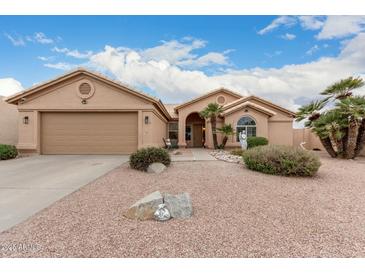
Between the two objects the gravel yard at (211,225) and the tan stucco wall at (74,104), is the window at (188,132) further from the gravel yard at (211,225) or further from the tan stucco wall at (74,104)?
the gravel yard at (211,225)

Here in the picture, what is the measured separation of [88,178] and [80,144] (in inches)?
279

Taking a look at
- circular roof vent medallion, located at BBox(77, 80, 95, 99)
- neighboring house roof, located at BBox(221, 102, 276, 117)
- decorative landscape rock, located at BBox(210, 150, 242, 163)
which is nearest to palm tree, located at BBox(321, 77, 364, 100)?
neighboring house roof, located at BBox(221, 102, 276, 117)

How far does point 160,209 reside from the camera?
3.70m

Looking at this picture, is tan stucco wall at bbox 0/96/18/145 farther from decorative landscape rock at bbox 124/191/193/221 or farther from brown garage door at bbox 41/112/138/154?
decorative landscape rock at bbox 124/191/193/221

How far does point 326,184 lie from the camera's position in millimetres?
6195

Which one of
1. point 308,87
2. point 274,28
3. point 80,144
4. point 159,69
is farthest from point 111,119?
point 308,87

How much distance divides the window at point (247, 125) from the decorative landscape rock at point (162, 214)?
1352 cm

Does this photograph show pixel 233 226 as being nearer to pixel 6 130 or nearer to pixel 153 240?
pixel 153 240

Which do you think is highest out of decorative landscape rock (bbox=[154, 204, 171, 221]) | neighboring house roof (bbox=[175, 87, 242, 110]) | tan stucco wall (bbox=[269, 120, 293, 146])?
neighboring house roof (bbox=[175, 87, 242, 110])

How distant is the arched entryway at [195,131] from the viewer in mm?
21672

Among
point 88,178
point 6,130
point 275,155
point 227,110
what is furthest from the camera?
point 227,110

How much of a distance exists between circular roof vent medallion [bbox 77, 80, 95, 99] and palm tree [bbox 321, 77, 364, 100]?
46.7ft

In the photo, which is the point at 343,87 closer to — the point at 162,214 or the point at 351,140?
the point at 351,140

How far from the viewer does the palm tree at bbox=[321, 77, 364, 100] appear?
1168 cm
